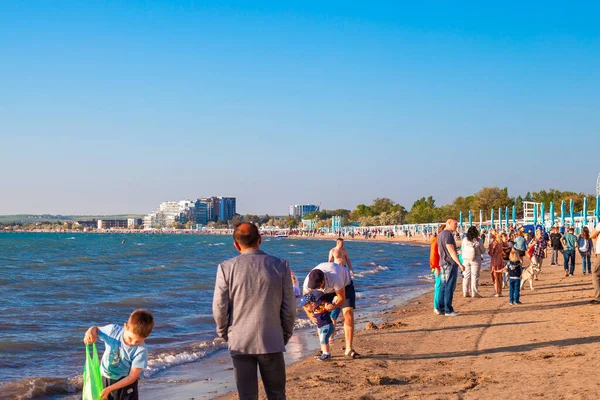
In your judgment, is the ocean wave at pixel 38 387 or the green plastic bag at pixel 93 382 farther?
the ocean wave at pixel 38 387

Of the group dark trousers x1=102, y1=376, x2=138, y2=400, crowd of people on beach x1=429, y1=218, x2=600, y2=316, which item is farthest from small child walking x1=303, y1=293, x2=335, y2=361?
crowd of people on beach x1=429, y1=218, x2=600, y2=316

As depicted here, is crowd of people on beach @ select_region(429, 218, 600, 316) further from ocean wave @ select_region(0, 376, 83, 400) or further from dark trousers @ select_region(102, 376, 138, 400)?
dark trousers @ select_region(102, 376, 138, 400)

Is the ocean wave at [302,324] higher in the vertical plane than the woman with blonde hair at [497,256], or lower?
lower

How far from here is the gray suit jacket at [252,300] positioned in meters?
4.47

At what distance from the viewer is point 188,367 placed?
10.1 m

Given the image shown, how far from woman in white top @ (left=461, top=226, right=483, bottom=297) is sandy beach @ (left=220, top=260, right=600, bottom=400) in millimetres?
1416

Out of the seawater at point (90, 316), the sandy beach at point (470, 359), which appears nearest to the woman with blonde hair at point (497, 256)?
the sandy beach at point (470, 359)

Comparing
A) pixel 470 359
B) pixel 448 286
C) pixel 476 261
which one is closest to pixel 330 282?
pixel 470 359

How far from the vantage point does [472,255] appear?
Result: 1468 centimetres

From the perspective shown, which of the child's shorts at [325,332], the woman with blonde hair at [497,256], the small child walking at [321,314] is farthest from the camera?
the woman with blonde hair at [497,256]

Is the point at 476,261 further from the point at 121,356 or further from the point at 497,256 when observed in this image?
the point at 121,356

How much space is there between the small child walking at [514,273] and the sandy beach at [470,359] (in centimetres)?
58

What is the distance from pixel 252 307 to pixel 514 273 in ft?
33.8

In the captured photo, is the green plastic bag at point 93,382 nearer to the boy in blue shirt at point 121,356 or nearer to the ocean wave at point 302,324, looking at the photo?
the boy in blue shirt at point 121,356
